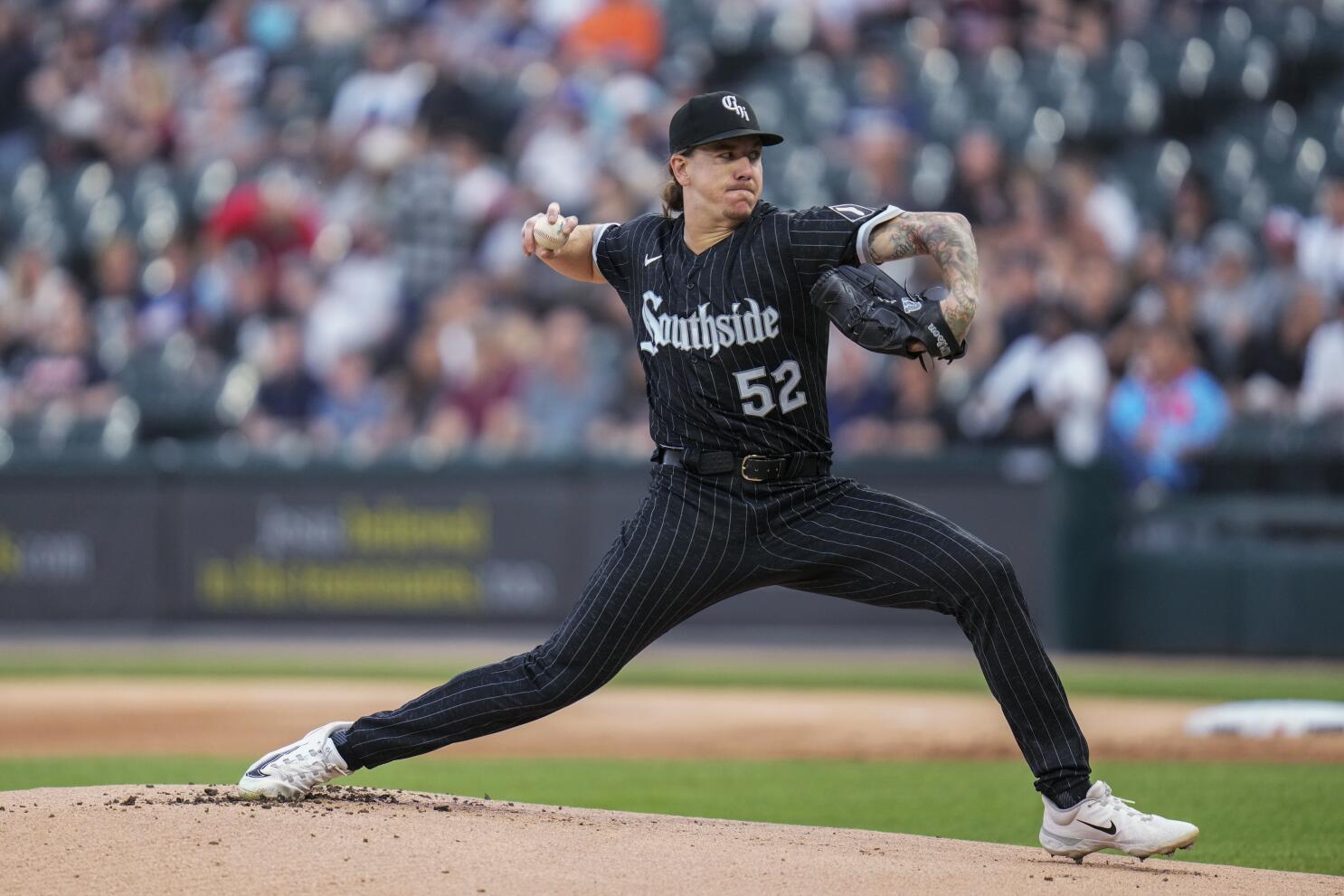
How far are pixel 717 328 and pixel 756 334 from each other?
0.10 metres

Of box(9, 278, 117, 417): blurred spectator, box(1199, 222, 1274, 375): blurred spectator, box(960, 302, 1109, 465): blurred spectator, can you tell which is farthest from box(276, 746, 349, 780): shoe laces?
box(9, 278, 117, 417): blurred spectator

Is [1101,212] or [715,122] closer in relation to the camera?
[715,122]

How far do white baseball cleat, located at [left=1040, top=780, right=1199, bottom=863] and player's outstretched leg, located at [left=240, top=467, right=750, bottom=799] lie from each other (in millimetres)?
1011

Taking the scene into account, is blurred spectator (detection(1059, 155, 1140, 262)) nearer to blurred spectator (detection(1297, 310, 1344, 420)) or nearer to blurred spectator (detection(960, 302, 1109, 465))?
blurred spectator (detection(960, 302, 1109, 465))

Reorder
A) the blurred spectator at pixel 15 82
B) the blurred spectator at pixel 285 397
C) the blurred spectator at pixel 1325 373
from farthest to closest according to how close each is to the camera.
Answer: the blurred spectator at pixel 15 82
the blurred spectator at pixel 285 397
the blurred spectator at pixel 1325 373

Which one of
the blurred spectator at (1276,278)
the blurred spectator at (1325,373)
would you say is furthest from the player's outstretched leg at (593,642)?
the blurred spectator at (1276,278)

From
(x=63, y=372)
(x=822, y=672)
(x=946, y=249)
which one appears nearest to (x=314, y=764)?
(x=946, y=249)

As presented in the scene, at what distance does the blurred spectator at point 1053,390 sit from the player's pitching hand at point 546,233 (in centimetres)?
699

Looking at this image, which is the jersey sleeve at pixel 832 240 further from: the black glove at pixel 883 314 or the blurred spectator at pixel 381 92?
the blurred spectator at pixel 381 92

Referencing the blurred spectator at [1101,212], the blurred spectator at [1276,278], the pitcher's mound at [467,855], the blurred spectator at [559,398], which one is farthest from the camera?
the blurred spectator at [559,398]

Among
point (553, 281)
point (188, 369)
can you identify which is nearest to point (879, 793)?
point (553, 281)

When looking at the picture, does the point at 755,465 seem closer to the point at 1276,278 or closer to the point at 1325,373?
the point at 1325,373

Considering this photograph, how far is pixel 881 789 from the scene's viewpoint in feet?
21.7

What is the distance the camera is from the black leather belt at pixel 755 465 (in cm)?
456
